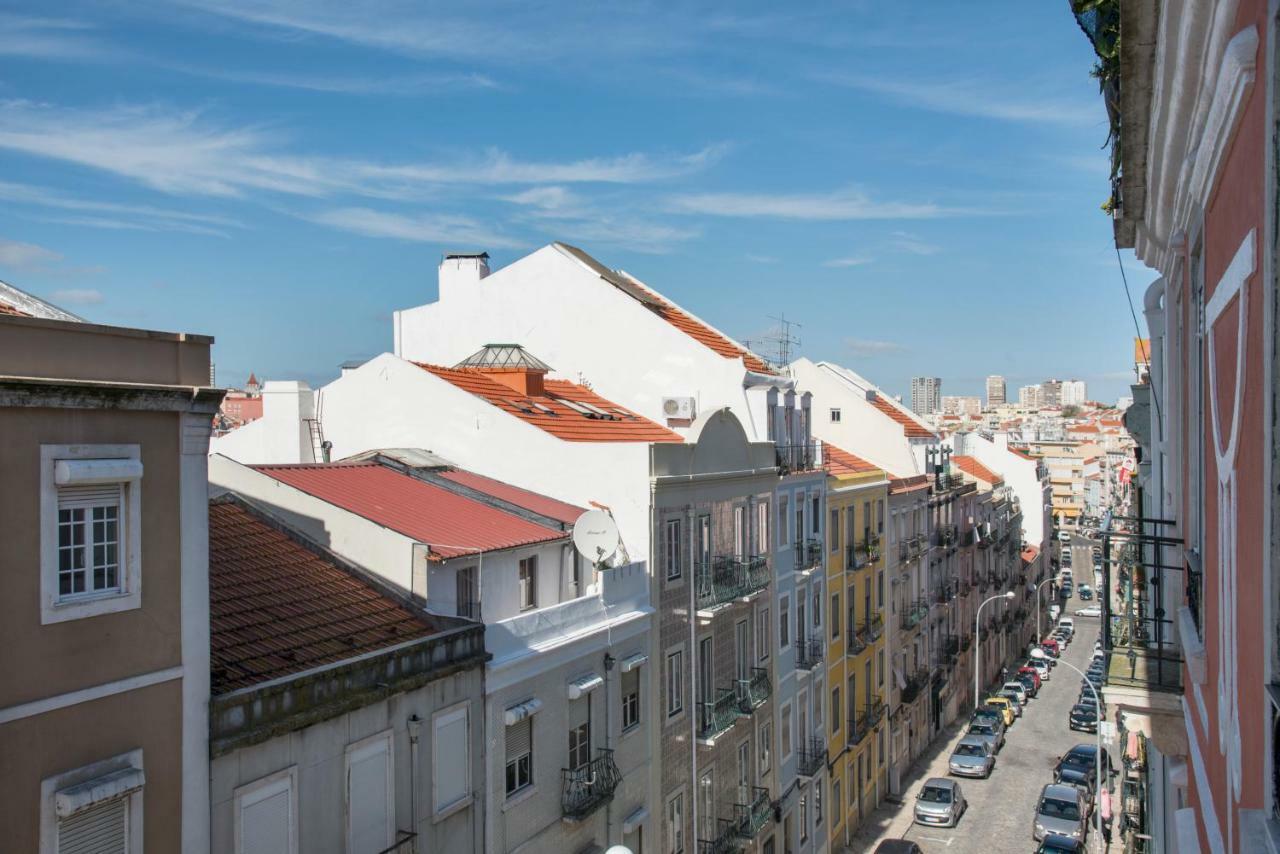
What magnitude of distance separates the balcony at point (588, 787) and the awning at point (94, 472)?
36.7 feet

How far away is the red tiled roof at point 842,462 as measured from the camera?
3806cm

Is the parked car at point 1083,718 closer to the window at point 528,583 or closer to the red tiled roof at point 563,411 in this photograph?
the red tiled roof at point 563,411

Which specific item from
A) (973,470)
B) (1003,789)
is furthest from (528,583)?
(973,470)

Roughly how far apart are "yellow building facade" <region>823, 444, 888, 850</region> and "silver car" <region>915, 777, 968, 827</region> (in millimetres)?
2182

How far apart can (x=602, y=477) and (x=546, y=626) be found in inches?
201

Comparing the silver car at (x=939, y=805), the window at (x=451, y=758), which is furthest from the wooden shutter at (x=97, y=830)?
the silver car at (x=939, y=805)

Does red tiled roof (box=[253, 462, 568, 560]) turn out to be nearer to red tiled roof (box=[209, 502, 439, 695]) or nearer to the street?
red tiled roof (box=[209, 502, 439, 695])

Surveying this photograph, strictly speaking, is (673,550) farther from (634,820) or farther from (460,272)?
(460,272)

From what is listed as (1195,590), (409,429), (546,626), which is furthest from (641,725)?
(1195,590)

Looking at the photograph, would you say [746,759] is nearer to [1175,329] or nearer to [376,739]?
[376,739]

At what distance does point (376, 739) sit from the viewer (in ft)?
49.3

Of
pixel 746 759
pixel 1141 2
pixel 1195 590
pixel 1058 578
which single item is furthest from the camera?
pixel 1058 578

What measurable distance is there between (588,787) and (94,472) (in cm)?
1216

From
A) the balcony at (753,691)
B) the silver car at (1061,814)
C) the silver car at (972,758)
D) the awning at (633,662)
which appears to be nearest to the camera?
the awning at (633,662)
